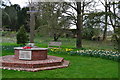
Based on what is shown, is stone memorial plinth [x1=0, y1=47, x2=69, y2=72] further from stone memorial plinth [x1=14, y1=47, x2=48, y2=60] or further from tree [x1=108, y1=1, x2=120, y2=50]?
tree [x1=108, y1=1, x2=120, y2=50]

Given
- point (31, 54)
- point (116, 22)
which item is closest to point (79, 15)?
point (116, 22)

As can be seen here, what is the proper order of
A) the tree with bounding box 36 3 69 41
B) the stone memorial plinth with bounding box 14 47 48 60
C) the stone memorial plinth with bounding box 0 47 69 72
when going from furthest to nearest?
the tree with bounding box 36 3 69 41, the stone memorial plinth with bounding box 14 47 48 60, the stone memorial plinth with bounding box 0 47 69 72

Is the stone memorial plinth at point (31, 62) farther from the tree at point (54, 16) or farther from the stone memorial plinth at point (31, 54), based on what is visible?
the tree at point (54, 16)

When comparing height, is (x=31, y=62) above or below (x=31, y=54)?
below

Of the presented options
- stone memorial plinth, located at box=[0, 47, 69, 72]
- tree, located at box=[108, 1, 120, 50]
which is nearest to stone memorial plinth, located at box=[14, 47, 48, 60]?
stone memorial plinth, located at box=[0, 47, 69, 72]

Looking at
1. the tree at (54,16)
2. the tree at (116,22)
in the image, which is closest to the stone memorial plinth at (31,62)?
the tree at (116,22)

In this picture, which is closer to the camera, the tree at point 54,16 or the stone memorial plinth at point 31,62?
the stone memorial plinth at point 31,62

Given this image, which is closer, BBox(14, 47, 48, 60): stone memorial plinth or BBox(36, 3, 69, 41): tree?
BBox(14, 47, 48, 60): stone memorial plinth

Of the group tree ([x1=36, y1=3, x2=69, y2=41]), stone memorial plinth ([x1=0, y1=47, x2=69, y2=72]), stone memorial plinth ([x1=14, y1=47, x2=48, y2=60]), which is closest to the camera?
stone memorial plinth ([x1=0, y1=47, x2=69, y2=72])

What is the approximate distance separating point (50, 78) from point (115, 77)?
1.77m

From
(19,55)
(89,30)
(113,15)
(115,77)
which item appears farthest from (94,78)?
(89,30)

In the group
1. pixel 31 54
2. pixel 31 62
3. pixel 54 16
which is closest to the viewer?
pixel 31 62

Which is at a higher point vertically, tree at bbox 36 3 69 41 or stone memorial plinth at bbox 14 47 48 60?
tree at bbox 36 3 69 41

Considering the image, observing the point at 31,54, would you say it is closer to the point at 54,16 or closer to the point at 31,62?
the point at 31,62
